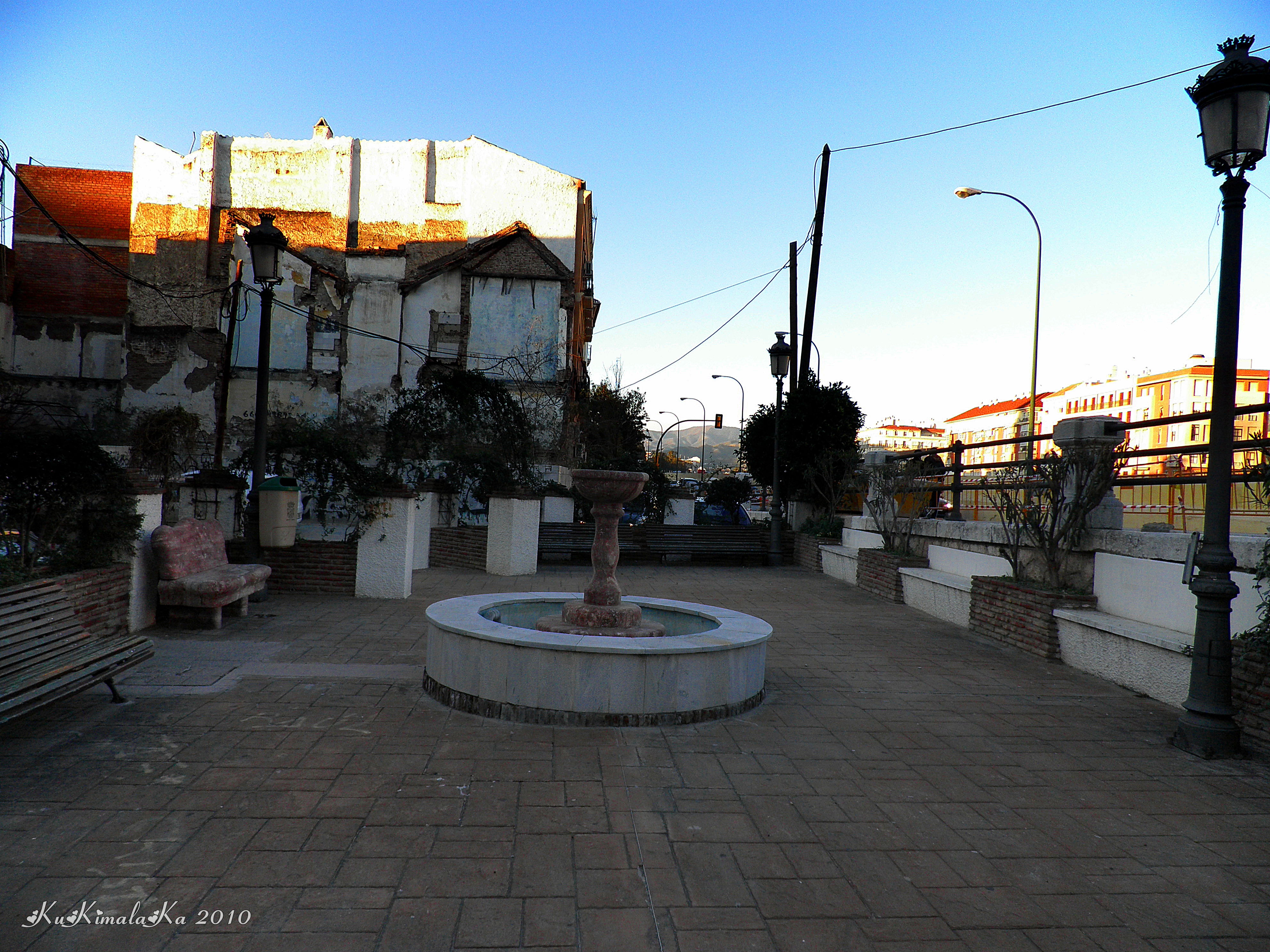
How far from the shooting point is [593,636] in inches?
229

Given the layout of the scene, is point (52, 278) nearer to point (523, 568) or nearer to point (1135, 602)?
point (523, 568)

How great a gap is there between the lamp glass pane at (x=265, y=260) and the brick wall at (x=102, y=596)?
3.91 m

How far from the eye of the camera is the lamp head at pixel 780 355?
56.2 feet

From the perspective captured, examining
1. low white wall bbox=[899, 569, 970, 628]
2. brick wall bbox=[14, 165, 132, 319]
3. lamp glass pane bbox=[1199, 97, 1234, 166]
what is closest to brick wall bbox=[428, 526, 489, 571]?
A: low white wall bbox=[899, 569, 970, 628]

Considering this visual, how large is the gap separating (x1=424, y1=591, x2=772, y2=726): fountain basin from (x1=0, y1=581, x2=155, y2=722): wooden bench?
2.08m

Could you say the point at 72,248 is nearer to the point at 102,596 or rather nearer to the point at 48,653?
the point at 102,596

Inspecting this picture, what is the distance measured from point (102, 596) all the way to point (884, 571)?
10.4m

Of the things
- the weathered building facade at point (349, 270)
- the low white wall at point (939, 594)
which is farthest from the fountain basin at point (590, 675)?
the weathered building facade at point (349, 270)

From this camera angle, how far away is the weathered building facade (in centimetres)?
2673

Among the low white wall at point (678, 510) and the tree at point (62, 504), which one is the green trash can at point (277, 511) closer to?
the tree at point (62, 504)

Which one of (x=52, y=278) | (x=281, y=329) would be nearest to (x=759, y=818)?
(x=281, y=329)

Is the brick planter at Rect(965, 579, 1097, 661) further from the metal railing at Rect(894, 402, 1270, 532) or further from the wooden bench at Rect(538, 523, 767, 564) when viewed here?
the wooden bench at Rect(538, 523, 767, 564)

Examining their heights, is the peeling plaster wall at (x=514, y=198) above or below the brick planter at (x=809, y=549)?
above

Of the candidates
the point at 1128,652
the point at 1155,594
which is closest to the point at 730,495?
the point at 1155,594
